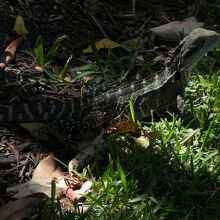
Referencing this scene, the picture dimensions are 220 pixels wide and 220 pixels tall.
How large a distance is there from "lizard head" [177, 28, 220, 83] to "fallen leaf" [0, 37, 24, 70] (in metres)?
1.87

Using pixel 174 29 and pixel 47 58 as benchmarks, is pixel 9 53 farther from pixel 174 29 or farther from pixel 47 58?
pixel 174 29

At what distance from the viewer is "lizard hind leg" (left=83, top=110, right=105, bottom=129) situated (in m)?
5.22

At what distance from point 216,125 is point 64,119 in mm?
1485

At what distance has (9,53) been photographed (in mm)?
5965

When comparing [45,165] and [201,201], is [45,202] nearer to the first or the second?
[45,165]

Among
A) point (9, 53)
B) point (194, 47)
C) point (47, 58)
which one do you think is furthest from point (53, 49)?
point (194, 47)

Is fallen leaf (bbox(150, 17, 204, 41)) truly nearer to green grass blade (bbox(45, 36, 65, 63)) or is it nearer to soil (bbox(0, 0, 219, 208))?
soil (bbox(0, 0, 219, 208))

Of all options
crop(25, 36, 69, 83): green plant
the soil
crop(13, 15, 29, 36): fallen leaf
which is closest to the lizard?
the soil

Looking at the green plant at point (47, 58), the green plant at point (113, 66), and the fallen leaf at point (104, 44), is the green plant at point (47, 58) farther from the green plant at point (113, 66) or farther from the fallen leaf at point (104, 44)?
the fallen leaf at point (104, 44)

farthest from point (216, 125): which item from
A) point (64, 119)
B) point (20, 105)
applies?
point (20, 105)

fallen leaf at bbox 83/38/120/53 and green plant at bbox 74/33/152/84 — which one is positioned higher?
fallen leaf at bbox 83/38/120/53

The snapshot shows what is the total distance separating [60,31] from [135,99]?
63.1 inches

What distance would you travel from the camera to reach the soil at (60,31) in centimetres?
499

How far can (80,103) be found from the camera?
17.6 feet
